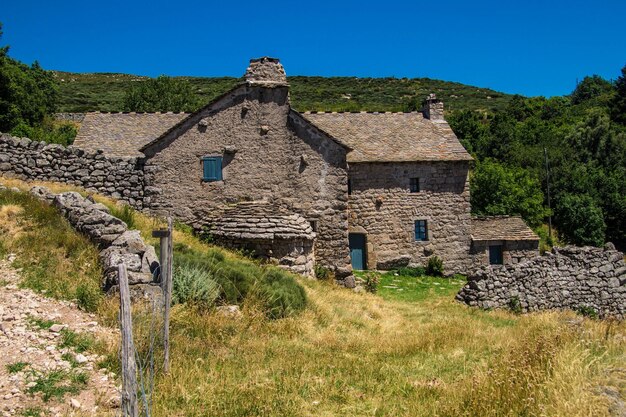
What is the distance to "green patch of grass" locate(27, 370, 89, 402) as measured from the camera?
19.6 ft

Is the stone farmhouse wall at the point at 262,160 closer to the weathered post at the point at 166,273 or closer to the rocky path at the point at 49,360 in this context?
the rocky path at the point at 49,360

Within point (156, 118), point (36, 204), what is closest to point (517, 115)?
point (156, 118)

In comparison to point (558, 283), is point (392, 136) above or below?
above

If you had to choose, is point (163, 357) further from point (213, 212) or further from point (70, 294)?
point (213, 212)

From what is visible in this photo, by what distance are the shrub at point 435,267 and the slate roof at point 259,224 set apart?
7822 millimetres

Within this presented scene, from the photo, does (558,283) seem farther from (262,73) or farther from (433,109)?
(262,73)

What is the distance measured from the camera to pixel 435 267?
74.9ft

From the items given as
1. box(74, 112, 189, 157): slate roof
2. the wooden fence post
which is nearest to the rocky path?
the wooden fence post

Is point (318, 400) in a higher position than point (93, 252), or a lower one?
lower

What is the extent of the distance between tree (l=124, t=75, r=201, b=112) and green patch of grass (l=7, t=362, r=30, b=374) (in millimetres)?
39059

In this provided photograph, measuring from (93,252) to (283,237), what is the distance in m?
6.69

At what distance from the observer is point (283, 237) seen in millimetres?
16031

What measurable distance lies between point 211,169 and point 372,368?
11.7 m

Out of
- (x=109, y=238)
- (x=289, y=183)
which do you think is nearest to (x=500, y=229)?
(x=289, y=183)
